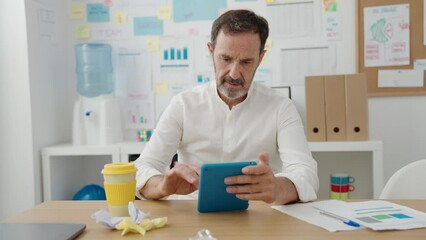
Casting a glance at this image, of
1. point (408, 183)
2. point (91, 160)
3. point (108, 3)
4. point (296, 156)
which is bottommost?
point (91, 160)

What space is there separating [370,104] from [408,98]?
219 mm

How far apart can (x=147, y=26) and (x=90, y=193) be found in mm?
1140

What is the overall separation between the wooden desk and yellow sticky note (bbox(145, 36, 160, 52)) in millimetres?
1780

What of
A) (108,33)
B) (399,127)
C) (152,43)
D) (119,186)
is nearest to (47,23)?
(108,33)

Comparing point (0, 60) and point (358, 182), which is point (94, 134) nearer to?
point (0, 60)

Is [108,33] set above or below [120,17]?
below

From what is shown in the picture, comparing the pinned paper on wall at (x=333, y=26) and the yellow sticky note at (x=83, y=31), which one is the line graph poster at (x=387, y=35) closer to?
the pinned paper on wall at (x=333, y=26)

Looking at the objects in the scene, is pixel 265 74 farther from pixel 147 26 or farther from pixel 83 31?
pixel 83 31

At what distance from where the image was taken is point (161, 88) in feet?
9.91

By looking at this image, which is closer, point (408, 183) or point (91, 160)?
point (408, 183)

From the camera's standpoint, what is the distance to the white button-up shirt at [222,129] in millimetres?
1750

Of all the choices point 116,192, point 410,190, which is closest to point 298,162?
point 410,190

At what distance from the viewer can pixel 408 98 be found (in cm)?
274

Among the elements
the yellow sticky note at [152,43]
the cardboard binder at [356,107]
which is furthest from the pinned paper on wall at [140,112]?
the cardboard binder at [356,107]
